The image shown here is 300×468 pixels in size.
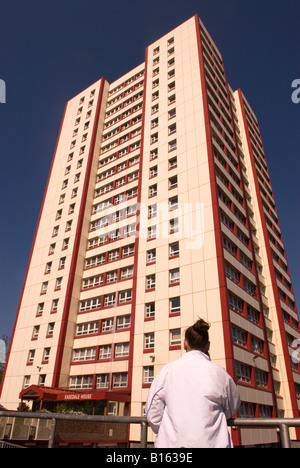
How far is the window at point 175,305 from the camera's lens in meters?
26.8

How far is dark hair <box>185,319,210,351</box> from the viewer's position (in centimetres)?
304

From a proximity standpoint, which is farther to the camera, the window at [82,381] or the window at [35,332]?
the window at [35,332]

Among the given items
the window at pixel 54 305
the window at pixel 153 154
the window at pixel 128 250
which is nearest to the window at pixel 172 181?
the window at pixel 153 154

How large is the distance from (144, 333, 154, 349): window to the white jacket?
83.5 feet

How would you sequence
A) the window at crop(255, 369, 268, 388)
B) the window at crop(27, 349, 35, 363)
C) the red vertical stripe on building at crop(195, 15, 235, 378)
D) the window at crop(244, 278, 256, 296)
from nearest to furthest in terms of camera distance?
the red vertical stripe on building at crop(195, 15, 235, 378) < the window at crop(255, 369, 268, 388) < the window at crop(244, 278, 256, 296) < the window at crop(27, 349, 35, 363)

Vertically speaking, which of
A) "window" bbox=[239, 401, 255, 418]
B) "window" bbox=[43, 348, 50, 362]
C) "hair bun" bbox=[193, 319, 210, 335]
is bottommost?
"hair bun" bbox=[193, 319, 210, 335]

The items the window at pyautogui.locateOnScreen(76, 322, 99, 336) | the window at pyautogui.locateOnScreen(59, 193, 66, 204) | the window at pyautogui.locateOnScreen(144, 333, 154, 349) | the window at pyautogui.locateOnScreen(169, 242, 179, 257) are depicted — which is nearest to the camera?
the window at pyautogui.locateOnScreen(144, 333, 154, 349)

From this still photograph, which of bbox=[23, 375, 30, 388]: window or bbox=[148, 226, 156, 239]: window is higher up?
bbox=[148, 226, 156, 239]: window

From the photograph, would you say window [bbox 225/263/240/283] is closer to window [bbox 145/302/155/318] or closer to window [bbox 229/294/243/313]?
window [bbox 229/294/243/313]

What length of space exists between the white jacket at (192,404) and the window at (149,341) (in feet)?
83.5

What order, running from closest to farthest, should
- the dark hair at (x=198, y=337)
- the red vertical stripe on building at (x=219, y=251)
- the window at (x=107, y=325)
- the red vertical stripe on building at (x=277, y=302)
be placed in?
the dark hair at (x=198, y=337) → the red vertical stripe on building at (x=219, y=251) → the red vertical stripe on building at (x=277, y=302) → the window at (x=107, y=325)

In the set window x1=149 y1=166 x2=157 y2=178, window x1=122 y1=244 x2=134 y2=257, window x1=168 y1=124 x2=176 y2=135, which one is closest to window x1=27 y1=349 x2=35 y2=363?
window x1=122 y1=244 x2=134 y2=257

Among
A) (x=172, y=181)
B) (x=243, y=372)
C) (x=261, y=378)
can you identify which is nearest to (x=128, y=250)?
(x=172, y=181)

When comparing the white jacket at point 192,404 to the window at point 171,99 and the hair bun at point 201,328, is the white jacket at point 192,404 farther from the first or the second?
the window at point 171,99
